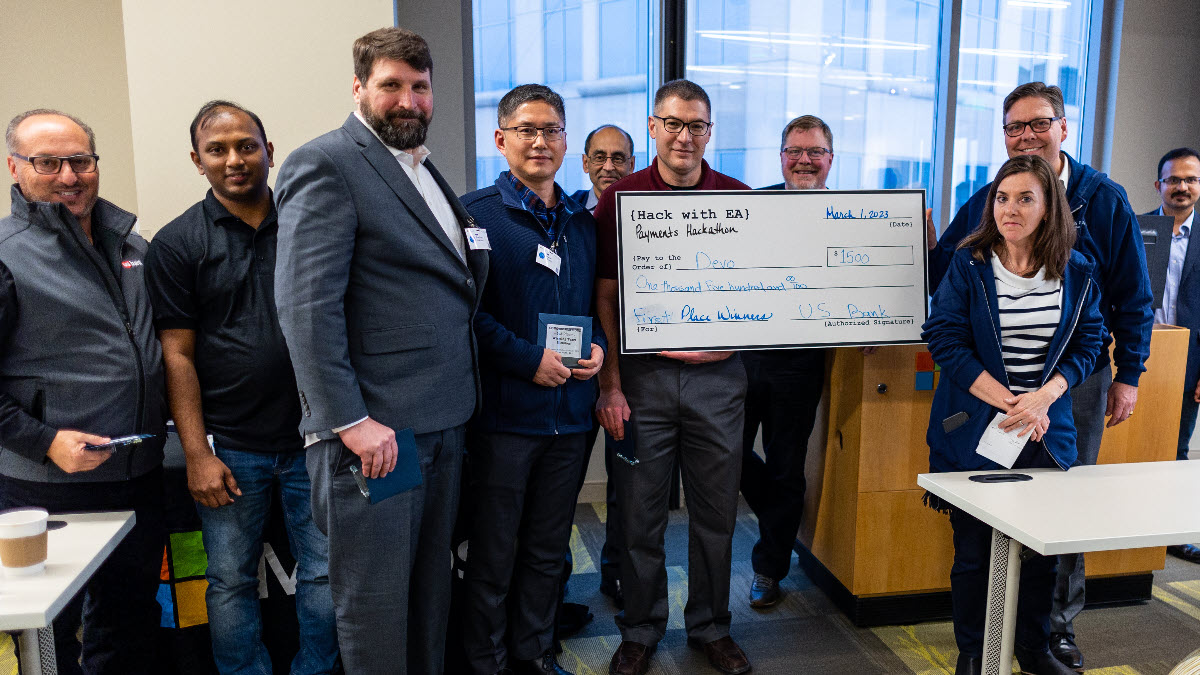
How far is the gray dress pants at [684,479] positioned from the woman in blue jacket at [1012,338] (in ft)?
1.90

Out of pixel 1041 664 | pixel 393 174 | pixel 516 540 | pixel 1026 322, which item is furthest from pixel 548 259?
pixel 1041 664

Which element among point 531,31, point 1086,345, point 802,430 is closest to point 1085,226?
point 1086,345

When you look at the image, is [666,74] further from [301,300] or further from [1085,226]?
[301,300]

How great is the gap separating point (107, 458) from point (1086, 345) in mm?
2435

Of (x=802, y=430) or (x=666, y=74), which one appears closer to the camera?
(x=802, y=430)

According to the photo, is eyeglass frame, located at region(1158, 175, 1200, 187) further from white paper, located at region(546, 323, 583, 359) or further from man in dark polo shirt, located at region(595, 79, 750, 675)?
white paper, located at region(546, 323, 583, 359)

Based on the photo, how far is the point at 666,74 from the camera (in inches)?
145

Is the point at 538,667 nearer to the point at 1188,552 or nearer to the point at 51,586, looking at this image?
the point at 51,586

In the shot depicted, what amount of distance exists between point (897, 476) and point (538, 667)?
132cm

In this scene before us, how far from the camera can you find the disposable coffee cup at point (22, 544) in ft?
4.22

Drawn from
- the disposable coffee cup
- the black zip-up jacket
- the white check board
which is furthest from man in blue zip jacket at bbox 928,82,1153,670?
the disposable coffee cup

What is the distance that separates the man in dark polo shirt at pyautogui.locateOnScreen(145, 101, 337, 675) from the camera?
1.80 m

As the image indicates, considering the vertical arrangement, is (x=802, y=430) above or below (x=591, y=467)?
above

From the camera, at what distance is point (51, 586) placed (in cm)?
128
